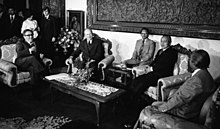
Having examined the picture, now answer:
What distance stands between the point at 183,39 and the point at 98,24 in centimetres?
228

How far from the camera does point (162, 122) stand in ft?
7.33

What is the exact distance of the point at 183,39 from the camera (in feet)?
15.5

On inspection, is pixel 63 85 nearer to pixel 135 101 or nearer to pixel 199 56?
pixel 135 101

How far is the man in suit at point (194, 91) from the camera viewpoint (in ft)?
7.67

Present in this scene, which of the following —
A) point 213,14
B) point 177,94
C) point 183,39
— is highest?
point 213,14

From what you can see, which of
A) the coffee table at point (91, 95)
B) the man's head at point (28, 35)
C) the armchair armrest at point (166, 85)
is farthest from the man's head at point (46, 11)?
the armchair armrest at point (166, 85)

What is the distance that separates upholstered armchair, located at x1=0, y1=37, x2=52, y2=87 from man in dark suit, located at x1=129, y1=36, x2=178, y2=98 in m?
2.16

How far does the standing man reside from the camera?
6772mm

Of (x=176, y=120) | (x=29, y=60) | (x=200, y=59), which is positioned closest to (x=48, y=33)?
(x=29, y=60)

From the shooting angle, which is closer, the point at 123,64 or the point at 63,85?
the point at 63,85

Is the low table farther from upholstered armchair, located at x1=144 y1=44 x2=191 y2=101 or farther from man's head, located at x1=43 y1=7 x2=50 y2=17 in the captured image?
man's head, located at x1=43 y1=7 x2=50 y2=17

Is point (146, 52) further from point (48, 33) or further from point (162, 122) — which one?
point (48, 33)

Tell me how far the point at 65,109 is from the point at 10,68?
4.52 ft

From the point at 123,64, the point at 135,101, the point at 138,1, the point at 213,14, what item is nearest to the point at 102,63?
the point at 123,64
